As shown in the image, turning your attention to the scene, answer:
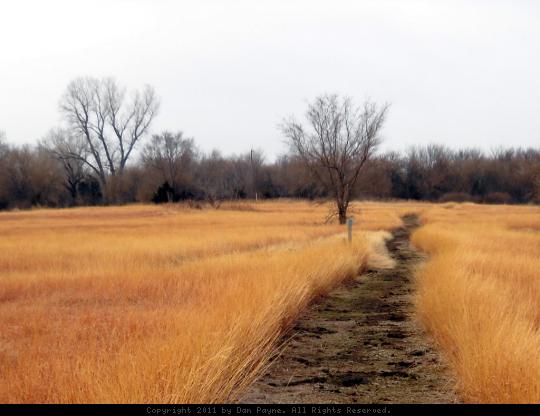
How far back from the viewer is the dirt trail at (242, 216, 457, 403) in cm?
561

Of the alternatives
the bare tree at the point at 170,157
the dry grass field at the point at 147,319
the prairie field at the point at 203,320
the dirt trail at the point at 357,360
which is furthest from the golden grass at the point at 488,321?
the bare tree at the point at 170,157

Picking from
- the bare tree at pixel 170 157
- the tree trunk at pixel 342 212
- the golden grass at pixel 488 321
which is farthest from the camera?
Answer: the bare tree at pixel 170 157

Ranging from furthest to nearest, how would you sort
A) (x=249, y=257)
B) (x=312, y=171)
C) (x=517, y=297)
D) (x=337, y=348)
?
1. (x=312, y=171)
2. (x=249, y=257)
3. (x=517, y=297)
4. (x=337, y=348)

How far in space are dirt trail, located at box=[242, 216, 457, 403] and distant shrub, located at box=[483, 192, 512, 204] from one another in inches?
3071

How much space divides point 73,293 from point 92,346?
4.63 m

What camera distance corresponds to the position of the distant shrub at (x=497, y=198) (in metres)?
82.5

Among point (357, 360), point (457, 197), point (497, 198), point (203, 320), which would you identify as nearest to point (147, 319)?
point (203, 320)

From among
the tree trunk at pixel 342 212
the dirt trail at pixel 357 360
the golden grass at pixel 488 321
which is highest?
the tree trunk at pixel 342 212

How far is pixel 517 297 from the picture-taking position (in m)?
8.91

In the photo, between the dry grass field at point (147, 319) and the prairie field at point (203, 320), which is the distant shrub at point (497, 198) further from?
the dry grass field at point (147, 319)

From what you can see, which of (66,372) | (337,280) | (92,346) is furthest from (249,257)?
(66,372)

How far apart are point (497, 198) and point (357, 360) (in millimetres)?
82970

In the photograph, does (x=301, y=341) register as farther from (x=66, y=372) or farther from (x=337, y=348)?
(x=66, y=372)

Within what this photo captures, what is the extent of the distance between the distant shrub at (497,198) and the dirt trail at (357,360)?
77997 mm
